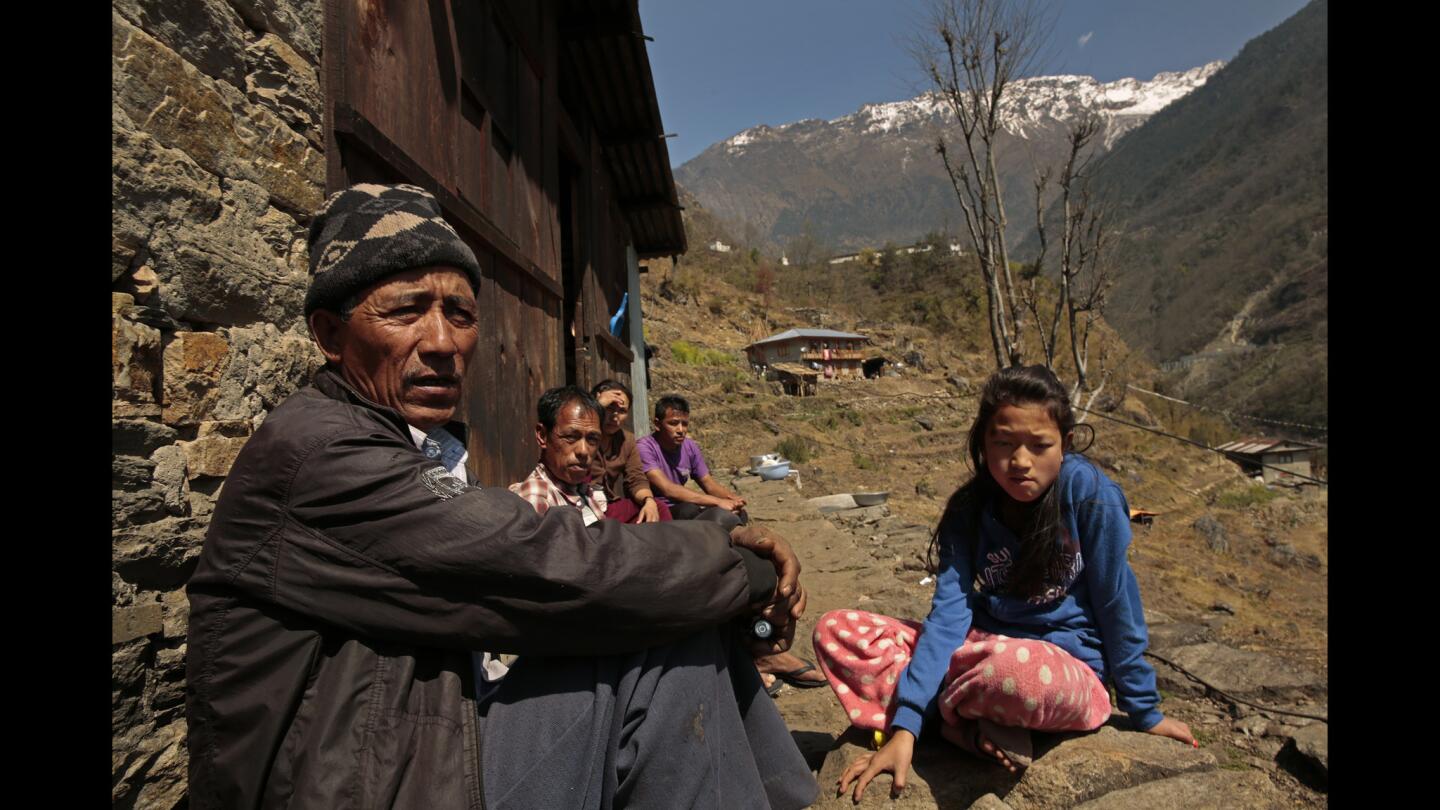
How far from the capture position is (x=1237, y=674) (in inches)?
167

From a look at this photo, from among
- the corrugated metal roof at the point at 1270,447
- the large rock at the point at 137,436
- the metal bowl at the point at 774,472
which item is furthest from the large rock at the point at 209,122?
the corrugated metal roof at the point at 1270,447

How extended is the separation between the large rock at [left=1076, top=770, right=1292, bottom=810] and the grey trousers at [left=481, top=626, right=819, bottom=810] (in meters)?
1.11

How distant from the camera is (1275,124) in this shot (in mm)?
86438

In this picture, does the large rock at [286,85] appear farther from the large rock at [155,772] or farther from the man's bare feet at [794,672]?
the man's bare feet at [794,672]

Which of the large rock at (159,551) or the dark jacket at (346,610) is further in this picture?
the large rock at (159,551)

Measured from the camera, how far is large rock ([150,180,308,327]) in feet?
4.62

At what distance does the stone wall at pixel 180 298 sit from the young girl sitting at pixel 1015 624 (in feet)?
5.58

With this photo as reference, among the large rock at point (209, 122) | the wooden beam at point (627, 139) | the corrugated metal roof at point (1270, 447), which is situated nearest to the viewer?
the large rock at point (209, 122)

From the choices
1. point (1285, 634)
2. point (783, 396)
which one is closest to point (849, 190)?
point (783, 396)

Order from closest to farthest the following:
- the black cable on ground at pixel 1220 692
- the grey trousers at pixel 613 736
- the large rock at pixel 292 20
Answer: the grey trousers at pixel 613 736 → the large rock at pixel 292 20 → the black cable on ground at pixel 1220 692

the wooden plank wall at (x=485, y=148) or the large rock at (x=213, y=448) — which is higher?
the wooden plank wall at (x=485, y=148)

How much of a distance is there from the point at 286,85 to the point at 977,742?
261 cm

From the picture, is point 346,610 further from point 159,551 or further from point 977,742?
point 977,742

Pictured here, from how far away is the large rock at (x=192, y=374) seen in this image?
1.41 metres
